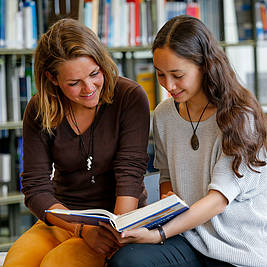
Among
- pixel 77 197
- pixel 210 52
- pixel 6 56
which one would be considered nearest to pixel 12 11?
pixel 6 56

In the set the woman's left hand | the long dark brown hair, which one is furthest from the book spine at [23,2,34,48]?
the woman's left hand

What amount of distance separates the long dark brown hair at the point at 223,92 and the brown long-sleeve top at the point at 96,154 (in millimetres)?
278

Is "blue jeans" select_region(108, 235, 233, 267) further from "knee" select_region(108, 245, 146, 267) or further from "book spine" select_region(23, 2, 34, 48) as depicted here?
"book spine" select_region(23, 2, 34, 48)

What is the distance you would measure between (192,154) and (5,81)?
61.2 inches

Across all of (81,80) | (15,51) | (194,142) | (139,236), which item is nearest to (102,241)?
(139,236)

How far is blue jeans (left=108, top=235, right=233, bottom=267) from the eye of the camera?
3.95 feet

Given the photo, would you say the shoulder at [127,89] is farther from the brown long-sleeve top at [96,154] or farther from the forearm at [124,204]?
the forearm at [124,204]

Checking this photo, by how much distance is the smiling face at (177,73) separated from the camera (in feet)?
4.27

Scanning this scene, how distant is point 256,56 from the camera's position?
9.25 feet

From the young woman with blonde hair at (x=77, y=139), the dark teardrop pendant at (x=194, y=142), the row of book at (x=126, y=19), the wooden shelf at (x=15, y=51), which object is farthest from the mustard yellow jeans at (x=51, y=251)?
the row of book at (x=126, y=19)

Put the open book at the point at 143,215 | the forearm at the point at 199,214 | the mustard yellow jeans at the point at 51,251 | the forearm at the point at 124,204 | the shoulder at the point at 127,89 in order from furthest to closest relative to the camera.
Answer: the shoulder at the point at 127,89 < the forearm at the point at 124,204 < the mustard yellow jeans at the point at 51,251 < the forearm at the point at 199,214 < the open book at the point at 143,215

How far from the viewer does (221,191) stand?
4.10 feet

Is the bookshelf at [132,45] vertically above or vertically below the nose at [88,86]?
above

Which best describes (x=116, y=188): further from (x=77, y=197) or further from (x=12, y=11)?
(x=12, y=11)
